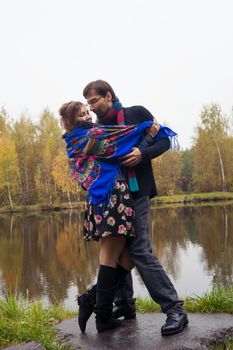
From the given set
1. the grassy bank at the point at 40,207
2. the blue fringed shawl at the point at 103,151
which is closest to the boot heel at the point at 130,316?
the blue fringed shawl at the point at 103,151

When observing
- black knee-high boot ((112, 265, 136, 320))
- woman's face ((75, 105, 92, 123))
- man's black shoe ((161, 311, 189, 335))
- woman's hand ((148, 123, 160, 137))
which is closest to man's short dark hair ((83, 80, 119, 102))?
woman's face ((75, 105, 92, 123))

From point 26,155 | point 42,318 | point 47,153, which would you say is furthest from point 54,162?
point 42,318

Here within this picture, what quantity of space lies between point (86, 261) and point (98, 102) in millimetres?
8759

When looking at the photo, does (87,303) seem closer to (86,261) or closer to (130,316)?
(130,316)

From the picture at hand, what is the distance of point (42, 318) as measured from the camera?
12.9 ft

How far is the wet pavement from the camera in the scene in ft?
9.59

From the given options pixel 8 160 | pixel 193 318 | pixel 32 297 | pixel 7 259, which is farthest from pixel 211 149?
pixel 193 318

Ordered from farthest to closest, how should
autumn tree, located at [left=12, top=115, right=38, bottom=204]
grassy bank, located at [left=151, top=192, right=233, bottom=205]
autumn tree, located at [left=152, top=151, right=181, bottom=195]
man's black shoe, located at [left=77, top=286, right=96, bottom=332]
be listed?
1. autumn tree, located at [left=12, top=115, right=38, bottom=204]
2. autumn tree, located at [left=152, top=151, right=181, bottom=195]
3. grassy bank, located at [left=151, top=192, right=233, bottom=205]
4. man's black shoe, located at [left=77, top=286, right=96, bottom=332]

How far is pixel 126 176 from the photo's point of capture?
10.9 feet

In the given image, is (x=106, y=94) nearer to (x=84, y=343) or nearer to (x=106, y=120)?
(x=106, y=120)

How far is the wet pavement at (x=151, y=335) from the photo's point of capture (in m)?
2.92

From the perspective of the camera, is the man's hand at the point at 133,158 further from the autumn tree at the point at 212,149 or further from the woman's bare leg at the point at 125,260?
the autumn tree at the point at 212,149

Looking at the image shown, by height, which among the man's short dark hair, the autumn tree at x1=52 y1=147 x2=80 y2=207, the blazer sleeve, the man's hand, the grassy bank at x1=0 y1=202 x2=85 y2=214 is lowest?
the grassy bank at x1=0 y1=202 x2=85 y2=214

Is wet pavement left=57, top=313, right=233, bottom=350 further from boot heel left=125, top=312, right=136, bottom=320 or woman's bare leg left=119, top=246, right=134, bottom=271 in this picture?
woman's bare leg left=119, top=246, right=134, bottom=271
